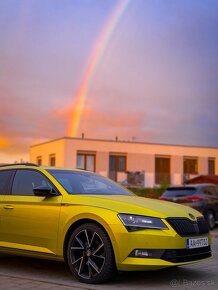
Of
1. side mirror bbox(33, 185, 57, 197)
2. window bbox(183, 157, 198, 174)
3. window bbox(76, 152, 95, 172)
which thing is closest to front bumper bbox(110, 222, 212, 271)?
side mirror bbox(33, 185, 57, 197)

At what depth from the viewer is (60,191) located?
727cm

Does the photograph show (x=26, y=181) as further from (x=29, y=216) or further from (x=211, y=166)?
(x=211, y=166)

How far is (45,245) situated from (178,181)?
38480mm

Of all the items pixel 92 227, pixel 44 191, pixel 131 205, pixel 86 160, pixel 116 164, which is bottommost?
pixel 92 227

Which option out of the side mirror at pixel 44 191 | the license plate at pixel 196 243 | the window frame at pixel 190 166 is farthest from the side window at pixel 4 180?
the window frame at pixel 190 166

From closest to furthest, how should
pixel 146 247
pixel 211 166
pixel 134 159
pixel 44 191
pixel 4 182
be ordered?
pixel 146 247, pixel 44 191, pixel 4 182, pixel 134 159, pixel 211 166

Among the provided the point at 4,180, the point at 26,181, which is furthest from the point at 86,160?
the point at 26,181

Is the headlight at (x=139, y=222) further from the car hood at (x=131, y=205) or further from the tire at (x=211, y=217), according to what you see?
the tire at (x=211, y=217)

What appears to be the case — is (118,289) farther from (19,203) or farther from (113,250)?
(19,203)

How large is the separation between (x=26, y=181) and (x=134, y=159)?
3731cm

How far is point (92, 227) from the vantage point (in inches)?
264

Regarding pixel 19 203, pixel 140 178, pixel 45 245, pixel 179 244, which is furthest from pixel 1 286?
pixel 140 178

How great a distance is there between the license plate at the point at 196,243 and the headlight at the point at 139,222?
44cm

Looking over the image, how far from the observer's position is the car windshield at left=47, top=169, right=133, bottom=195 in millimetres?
7543
